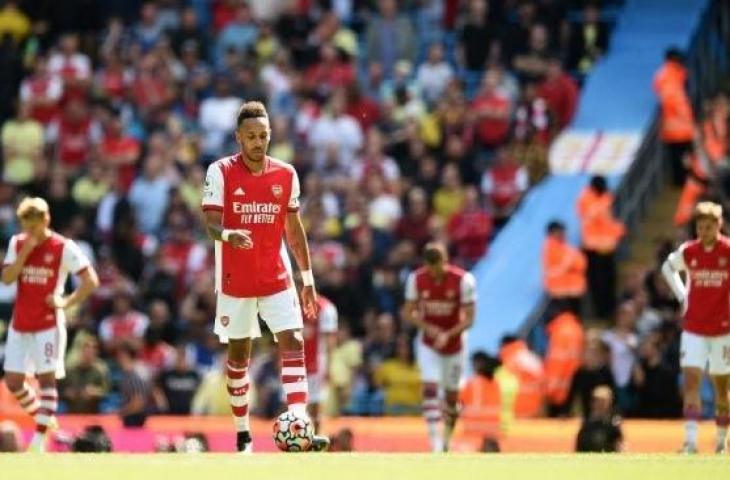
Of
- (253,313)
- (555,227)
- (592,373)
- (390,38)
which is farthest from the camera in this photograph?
(390,38)

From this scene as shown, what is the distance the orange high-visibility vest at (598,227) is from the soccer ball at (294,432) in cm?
1271

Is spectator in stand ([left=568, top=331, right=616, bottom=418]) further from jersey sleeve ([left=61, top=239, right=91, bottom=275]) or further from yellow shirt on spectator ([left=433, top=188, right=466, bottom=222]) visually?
jersey sleeve ([left=61, top=239, right=91, bottom=275])

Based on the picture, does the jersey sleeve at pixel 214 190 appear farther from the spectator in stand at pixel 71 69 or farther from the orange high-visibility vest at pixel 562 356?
the spectator in stand at pixel 71 69

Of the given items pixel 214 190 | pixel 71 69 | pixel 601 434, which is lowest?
pixel 601 434

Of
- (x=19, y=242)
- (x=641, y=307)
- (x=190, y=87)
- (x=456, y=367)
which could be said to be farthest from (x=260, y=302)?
(x=190, y=87)

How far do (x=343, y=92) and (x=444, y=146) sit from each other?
176cm

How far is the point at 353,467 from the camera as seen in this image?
17.1 m

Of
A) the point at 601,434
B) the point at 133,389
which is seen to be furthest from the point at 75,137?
the point at 601,434

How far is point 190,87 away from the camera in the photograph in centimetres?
3519

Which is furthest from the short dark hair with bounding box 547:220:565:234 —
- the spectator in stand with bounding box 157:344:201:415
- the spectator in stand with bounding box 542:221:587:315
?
the spectator in stand with bounding box 157:344:201:415

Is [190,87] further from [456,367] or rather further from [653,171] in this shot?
[456,367]

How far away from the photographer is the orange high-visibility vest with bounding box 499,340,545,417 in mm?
29094

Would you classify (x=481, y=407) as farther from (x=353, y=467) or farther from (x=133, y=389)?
(x=353, y=467)

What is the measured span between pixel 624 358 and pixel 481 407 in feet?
7.47
